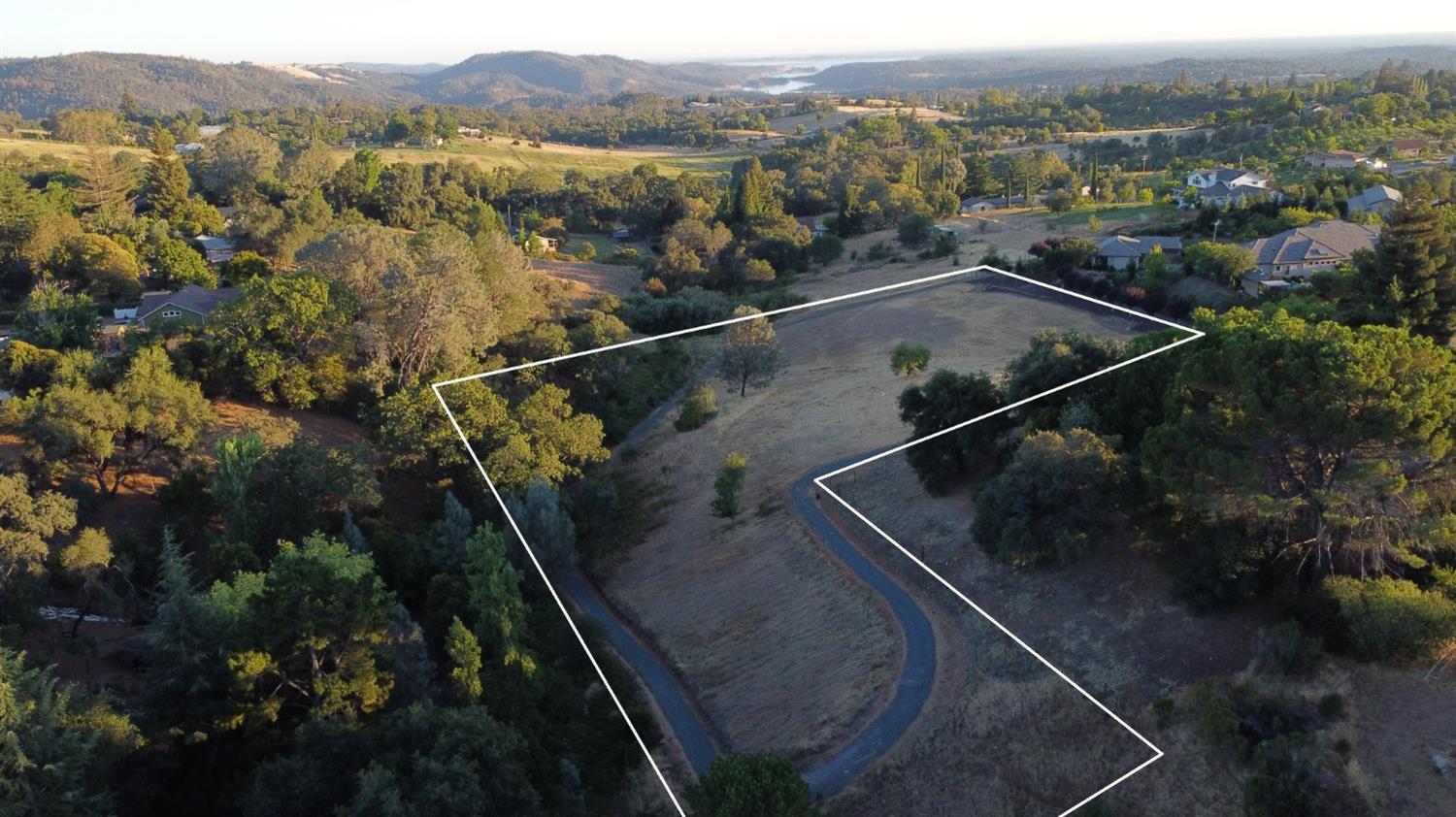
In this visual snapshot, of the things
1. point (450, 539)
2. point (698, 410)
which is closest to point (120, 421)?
point (450, 539)

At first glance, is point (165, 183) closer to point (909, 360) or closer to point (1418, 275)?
point (909, 360)

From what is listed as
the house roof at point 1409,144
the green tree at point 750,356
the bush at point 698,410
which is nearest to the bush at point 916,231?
the green tree at point 750,356

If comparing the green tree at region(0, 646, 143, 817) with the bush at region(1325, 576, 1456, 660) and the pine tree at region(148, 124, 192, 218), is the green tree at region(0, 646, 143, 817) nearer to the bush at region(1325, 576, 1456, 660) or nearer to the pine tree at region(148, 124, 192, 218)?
the bush at region(1325, 576, 1456, 660)

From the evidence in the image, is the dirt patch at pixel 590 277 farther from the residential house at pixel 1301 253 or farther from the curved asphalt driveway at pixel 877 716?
the residential house at pixel 1301 253

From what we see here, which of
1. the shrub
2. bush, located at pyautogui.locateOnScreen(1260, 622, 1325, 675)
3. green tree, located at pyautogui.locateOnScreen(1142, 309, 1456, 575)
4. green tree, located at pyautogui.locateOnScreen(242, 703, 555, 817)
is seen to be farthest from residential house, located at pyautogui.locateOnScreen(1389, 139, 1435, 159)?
green tree, located at pyautogui.locateOnScreen(242, 703, 555, 817)

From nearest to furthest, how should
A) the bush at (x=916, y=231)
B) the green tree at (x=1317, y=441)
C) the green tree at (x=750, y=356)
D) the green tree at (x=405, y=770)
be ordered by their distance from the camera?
the green tree at (x=405, y=770), the green tree at (x=1317, y=441), the green tree at (x=750, y=356), the bush at (x=916, y=231)
